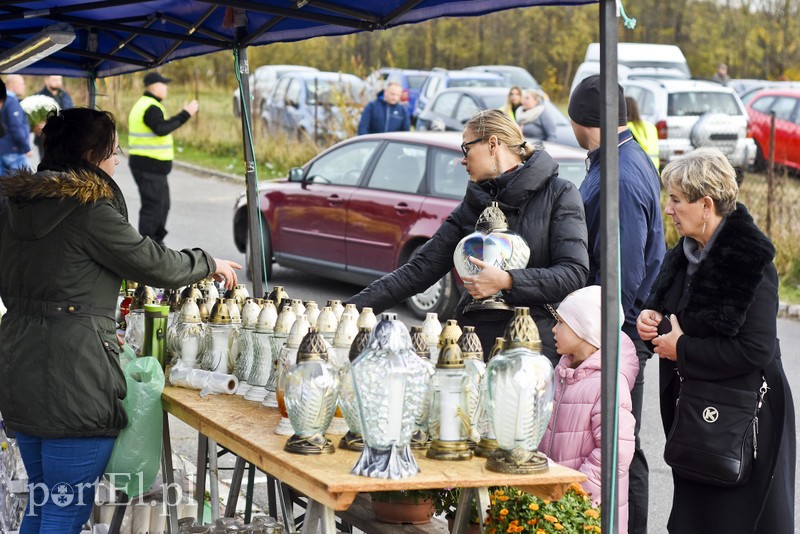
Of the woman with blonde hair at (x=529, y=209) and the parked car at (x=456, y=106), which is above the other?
the parked car at (x=456, y=106)

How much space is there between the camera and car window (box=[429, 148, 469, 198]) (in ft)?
32.7

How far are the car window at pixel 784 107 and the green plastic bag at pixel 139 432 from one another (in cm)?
1950

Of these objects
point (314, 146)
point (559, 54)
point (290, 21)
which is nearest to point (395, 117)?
point (314, 146)

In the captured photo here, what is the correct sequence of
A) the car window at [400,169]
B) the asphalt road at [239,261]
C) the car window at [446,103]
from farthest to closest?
the car window at [446,103]
the car window at [400,169]
the asphalt road at [239,261]

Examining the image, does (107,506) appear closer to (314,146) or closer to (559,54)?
(314,146)

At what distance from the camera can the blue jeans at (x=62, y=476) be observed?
3.89 meters

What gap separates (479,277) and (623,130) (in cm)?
136

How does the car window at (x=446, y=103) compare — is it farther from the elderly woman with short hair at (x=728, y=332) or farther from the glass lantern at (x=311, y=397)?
the glass lantern at (x=311, y=397)

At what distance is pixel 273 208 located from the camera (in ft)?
38.7

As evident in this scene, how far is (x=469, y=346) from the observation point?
3.47 meters

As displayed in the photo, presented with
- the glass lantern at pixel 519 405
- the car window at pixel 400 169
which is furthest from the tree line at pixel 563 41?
the glass lantern at pixel 519 405

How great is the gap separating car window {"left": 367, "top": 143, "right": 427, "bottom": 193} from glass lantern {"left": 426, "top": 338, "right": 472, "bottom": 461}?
6997 millimetres

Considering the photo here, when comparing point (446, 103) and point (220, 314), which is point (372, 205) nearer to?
point (220, 314)

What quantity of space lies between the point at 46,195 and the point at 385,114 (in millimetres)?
11167
